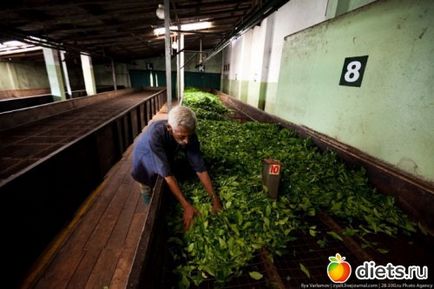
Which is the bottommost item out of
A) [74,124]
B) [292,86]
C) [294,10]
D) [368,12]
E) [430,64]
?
[74,124]

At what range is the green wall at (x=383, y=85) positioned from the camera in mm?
2059

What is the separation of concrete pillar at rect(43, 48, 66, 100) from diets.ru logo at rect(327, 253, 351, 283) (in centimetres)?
1195

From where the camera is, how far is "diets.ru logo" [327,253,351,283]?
138cm

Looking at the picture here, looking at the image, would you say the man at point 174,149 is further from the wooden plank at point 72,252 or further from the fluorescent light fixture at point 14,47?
the fluorescent light fixture at point 14,47

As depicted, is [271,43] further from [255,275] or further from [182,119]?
[255,275]

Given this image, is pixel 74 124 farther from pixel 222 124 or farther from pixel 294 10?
pixel 294 10

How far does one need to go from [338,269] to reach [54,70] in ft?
40.6

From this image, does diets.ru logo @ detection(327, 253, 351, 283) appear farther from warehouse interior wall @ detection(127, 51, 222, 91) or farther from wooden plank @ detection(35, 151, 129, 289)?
warehouse interior wall @ detection(127, 51, 222, 91)

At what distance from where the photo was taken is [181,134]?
1955mm

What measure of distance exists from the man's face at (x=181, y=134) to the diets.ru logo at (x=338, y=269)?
5.06ft

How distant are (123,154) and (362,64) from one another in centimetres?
559

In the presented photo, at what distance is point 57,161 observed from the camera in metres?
2.77

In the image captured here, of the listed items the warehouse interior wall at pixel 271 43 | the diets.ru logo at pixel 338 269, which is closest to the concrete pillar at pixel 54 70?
the warehouse interior wall at pixel 271 43

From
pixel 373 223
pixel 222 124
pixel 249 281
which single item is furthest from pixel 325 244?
pixel 222 124
